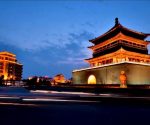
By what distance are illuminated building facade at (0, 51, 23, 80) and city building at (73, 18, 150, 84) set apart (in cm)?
6274

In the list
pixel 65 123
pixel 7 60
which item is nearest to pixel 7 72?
pixel 7 60

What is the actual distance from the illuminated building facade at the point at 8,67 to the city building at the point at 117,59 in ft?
206

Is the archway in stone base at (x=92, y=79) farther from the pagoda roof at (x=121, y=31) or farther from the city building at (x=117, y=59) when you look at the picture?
the pagoda roof at (x=121, y=31)

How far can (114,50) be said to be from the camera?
3347cm

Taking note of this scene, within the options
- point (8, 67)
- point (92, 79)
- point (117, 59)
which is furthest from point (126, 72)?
point (8, 67)

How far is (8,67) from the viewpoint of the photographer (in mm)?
94812

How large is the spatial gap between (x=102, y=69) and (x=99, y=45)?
30.6 feet

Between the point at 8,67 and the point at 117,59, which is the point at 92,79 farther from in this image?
the point at 8,67

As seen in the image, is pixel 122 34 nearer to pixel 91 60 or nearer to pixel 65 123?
pixel 91 60

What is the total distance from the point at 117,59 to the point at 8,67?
72.2m

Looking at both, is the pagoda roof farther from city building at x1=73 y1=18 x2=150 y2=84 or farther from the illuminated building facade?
the illuminated building facade

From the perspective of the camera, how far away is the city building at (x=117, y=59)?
27.0 metres

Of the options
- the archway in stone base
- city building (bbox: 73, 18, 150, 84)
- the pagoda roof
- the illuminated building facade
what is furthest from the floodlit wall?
the illuminated building facade

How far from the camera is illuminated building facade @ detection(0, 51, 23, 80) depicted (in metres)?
92.7
